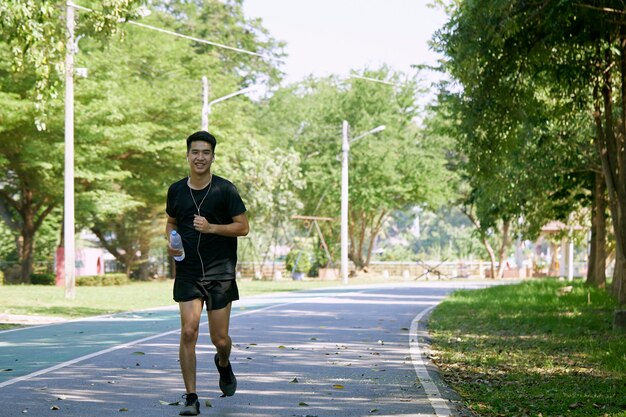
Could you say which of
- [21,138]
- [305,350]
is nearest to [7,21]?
[305,350]

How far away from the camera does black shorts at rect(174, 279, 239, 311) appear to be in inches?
329

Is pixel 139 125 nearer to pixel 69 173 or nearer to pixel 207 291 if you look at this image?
pixel 69 173

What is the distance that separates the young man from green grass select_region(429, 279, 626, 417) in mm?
2364

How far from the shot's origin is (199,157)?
837 centimetres

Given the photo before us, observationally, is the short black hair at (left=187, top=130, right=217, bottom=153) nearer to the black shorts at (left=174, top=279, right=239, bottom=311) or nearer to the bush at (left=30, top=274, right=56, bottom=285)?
the black shorts at (left=174, top=279, right=239, bottom=311)

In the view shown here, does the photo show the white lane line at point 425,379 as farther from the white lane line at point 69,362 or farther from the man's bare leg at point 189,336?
the white lane line at point 69,362

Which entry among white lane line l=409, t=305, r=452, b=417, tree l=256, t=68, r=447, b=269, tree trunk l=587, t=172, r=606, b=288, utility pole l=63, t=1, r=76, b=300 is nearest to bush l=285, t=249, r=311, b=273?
tree l=256, t=68, r=447, b=269

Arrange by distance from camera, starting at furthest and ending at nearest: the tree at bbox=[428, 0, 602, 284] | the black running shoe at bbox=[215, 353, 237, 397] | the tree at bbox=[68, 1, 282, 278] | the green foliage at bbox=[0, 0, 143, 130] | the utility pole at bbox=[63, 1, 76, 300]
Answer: the tree at bbox=[68, 1, 282, 278], the utility pole at bbox=[63, 1, 76, 300], the green foliage at bbox=[0, 0, 143, 130], the tree at bbox=[428, 0, 602, 284], the black running shoe at bbox=[215, 353, 237, 397]

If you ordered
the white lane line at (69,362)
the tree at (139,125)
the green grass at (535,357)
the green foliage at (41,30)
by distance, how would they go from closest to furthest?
the green grass at (535,357) → the white lane line at (69,362) → the green foliage at (41,30) → the tree at (139,125)

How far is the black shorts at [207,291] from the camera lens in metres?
8.36

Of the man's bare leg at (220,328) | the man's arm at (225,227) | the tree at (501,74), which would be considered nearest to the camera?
the man's arm at (225,227)

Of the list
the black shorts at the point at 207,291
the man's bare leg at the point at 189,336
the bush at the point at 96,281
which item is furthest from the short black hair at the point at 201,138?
the bush at the point at 96,281

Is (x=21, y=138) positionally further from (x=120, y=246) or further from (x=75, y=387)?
(x=75, y=387)

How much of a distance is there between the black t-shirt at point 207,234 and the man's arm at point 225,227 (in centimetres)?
7
